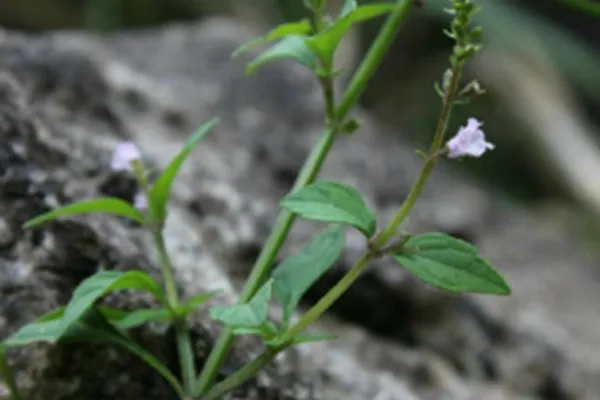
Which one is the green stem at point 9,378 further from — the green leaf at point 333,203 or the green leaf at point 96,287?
the green leaf at point 333,203

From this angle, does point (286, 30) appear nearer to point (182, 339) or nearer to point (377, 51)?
point (377, 51)

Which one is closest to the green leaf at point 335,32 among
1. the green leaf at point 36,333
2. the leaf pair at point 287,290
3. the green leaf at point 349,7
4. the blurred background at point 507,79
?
the green leaf at point 349,7

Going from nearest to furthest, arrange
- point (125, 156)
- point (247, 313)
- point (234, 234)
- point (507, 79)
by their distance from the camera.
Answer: point (247, 313) → point (125, 156) → point (234, 234) → point (507, 79)

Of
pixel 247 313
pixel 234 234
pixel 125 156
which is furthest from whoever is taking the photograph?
pixel 234 234

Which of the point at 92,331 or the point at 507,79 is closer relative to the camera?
the point at 92,331

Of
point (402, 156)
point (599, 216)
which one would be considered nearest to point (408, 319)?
point (402, 156)

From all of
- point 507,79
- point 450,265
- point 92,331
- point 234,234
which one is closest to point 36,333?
point 92,331

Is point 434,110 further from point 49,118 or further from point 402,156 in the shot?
point 49,118
